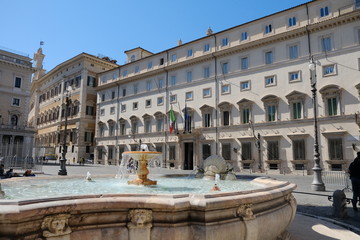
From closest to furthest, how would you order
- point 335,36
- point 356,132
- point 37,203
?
point 37,203 < point 356,132 < point 335,36

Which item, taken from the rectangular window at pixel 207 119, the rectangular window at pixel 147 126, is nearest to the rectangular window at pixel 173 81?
the rectangular window at pixel 147 126

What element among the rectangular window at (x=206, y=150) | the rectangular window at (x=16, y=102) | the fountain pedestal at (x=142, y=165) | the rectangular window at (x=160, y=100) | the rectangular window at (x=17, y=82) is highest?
the rectangular window at (x=17, y=82)

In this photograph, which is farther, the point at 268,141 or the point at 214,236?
the point at 268,141

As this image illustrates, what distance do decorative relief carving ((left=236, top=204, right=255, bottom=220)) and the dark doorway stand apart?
29.0 meters

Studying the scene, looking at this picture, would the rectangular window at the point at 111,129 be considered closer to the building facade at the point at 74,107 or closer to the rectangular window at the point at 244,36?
the building facade at the point at 74,107

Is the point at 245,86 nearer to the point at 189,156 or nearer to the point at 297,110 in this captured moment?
the point at 297,110

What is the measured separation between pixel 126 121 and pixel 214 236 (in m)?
38.6

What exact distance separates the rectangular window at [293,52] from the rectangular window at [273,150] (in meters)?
8.63

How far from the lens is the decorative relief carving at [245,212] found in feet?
12.2

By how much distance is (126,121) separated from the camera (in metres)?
41.0

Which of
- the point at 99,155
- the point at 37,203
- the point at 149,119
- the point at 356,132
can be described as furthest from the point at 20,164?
the point at 356,132

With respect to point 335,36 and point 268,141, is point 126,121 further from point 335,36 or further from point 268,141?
point 335,36

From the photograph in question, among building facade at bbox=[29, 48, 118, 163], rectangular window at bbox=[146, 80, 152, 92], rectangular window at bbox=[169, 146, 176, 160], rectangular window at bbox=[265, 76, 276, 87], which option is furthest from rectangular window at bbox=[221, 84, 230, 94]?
building facade at bbox=[29, 48, 118, 163]

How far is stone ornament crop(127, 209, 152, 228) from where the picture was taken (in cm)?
332
